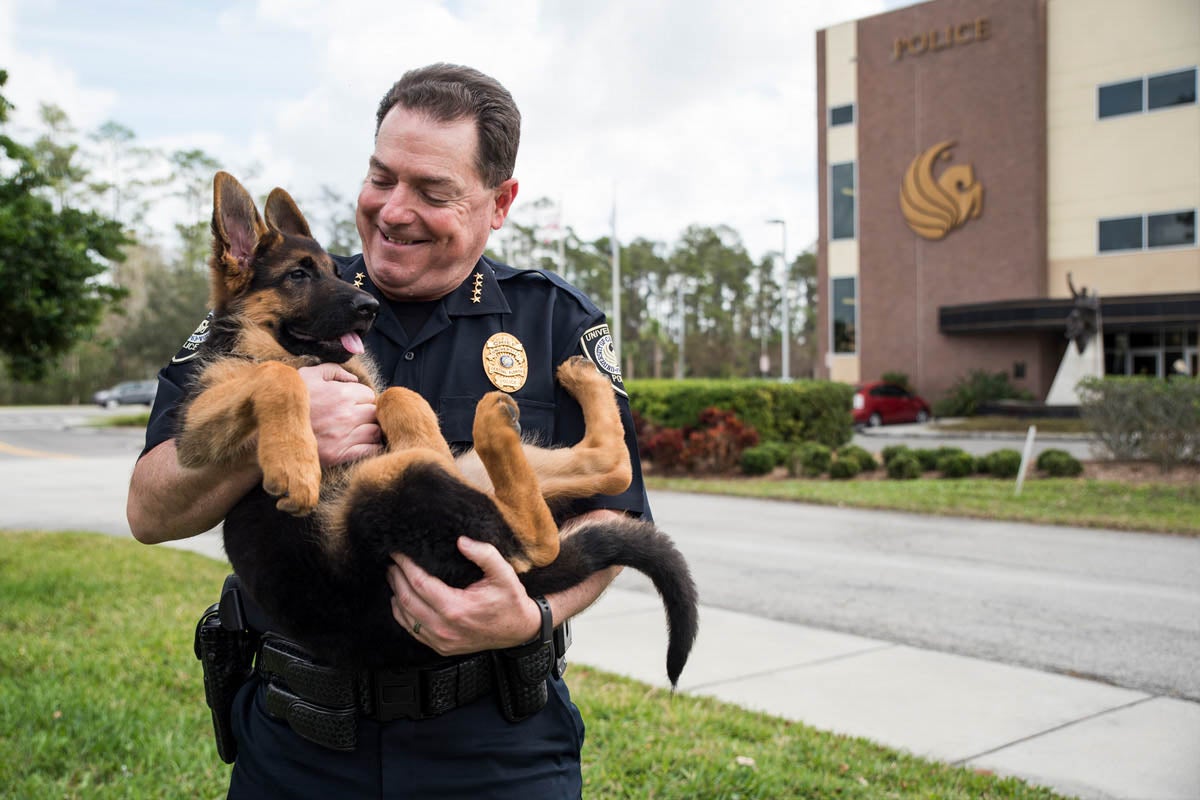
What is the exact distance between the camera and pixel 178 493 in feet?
7.04

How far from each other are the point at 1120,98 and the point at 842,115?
10.9 meters

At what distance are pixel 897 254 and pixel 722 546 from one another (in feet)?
103

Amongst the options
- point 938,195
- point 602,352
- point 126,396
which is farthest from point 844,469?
point 126,396

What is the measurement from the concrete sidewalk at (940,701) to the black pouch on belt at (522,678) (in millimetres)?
3478

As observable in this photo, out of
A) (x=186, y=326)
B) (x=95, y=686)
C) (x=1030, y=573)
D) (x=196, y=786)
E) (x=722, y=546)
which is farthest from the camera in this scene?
Result: (x=186, y=326)

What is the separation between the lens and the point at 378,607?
2023 mm

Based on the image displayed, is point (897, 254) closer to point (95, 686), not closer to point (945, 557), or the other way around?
point (945, 557)

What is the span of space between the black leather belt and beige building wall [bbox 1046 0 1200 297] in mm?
37979

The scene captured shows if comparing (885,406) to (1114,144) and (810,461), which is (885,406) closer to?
(1114,144)

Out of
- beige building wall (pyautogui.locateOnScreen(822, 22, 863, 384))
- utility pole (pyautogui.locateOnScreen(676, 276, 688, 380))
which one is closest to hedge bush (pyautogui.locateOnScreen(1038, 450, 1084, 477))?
beige building wall (pyautogui.locateOnScreen(822, 22, 863, 384))

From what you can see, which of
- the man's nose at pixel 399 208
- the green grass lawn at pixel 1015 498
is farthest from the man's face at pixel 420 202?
the green grass lawn at pixel 1015 498

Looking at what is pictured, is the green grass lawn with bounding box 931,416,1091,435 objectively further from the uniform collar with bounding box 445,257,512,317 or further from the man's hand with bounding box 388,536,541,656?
the man's hand with bounding box 388,536,541,656

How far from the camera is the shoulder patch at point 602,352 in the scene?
2.51 metres

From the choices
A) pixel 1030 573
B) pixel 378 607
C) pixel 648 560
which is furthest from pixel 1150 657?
pixel 378 607
